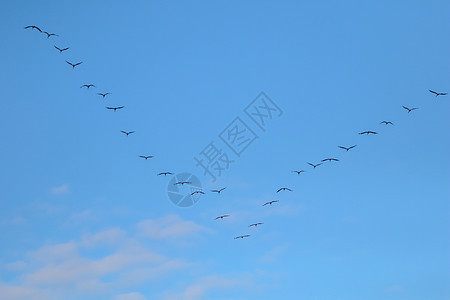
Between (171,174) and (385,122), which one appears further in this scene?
(171,174)

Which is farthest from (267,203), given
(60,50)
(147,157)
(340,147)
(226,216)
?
(60,50)

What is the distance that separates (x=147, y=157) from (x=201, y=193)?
15039 mm

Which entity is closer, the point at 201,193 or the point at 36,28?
the point at 36,28

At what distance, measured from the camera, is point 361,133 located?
10062cm

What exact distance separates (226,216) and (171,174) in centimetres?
1553

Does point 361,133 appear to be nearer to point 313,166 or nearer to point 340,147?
point 340,147

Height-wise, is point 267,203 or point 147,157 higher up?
point 147,157

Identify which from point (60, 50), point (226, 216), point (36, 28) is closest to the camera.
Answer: point (36, 28)

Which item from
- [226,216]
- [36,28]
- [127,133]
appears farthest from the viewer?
[226,216]

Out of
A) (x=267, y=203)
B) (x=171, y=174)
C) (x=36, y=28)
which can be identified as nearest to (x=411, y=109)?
(x=267, y=203)

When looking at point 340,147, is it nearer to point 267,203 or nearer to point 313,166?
point 313,166

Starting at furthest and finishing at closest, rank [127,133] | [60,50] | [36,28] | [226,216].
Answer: [226,216] < [127,133] < [60,50] < [36,28]

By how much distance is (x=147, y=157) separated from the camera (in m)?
116

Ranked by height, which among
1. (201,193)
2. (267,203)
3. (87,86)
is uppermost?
(87,86)
